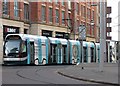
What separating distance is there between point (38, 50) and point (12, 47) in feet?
10.7

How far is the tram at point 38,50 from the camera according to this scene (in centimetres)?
3591

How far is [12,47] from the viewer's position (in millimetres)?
35906

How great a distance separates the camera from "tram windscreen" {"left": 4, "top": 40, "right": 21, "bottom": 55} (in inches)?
1411

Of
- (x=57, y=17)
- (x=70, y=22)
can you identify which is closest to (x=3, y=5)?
(x=57, y=17)

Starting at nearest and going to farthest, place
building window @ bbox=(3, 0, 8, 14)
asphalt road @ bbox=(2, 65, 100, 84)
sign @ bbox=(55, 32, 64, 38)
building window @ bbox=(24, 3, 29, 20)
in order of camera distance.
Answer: asphalt road @ bbox=(2, 65, 100, 84), building window @ bbox=(3, 0, 8, 14), building window @ bbox=(24, 3, 29, 20), sign @ bbox=(55, 32, 64, 38)

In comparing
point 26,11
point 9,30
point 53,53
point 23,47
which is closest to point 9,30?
point 9,30

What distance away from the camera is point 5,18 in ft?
160

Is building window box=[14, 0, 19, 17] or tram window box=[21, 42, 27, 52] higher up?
building window box=[14, 0, 19, 17]

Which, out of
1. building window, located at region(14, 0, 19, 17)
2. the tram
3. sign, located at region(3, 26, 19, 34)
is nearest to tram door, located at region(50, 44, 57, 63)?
the tram

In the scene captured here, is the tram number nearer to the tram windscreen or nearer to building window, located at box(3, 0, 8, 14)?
building window, located at box(3, 0, 8, 14)

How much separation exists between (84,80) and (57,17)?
4701 cm

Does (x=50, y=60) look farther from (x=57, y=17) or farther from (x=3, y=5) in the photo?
(x=57, y=17)

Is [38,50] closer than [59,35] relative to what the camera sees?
Yes

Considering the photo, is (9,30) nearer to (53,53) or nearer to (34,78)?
(53,53)
